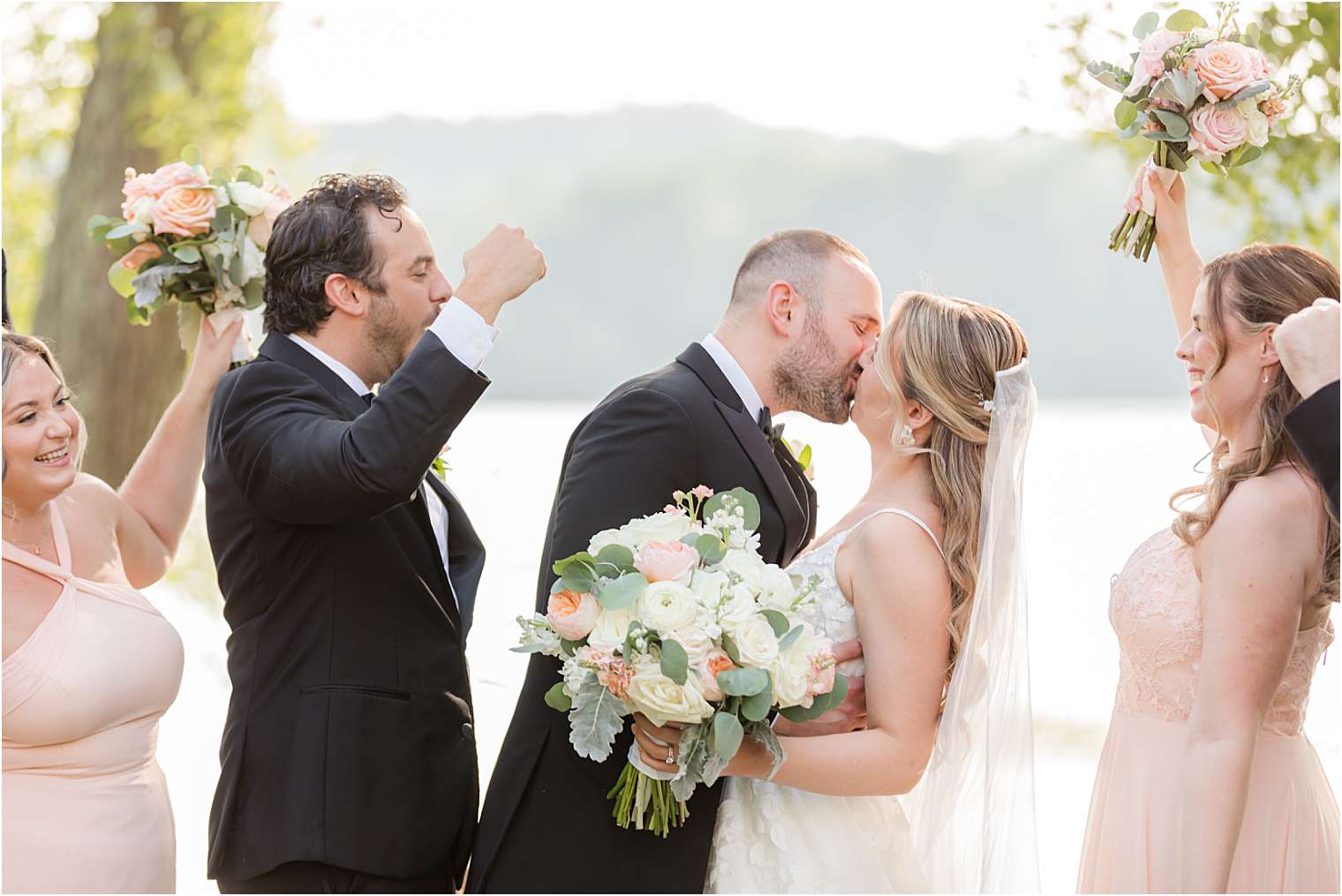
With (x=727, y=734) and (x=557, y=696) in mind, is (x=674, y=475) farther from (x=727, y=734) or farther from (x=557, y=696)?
(x=727, y=734)

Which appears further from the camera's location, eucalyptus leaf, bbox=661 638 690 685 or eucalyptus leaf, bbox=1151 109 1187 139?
eucalyptus leaf, bbox=1151 109 1187 139

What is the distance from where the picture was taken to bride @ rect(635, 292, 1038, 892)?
11.2 ft

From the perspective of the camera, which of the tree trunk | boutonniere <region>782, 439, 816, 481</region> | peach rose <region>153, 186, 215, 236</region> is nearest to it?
peach rose <region>153, 186, 215, 236</region>

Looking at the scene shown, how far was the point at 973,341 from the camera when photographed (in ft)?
12.1

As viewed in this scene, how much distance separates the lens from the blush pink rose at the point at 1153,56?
3648 mm

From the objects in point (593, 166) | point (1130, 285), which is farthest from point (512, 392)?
point (1130, 285)

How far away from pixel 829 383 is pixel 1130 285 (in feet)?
217

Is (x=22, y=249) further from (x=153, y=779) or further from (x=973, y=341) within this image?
(x=973, y=341)

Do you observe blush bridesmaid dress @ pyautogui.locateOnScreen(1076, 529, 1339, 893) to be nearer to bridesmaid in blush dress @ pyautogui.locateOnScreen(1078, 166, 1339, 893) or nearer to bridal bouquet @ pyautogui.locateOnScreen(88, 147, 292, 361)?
bridesmaid in blush dress @ pyautogui.locateOnScreen(1078, 166, 1339, 893)

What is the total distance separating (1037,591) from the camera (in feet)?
74.3

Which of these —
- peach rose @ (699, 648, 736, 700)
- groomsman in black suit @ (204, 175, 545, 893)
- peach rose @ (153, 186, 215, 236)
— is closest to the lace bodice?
peach rose @ (699, 648, 736, 700)

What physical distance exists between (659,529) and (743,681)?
0.42 meters

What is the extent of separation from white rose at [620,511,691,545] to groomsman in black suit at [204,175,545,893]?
0.54 m

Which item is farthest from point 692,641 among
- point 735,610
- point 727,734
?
point 727,734
